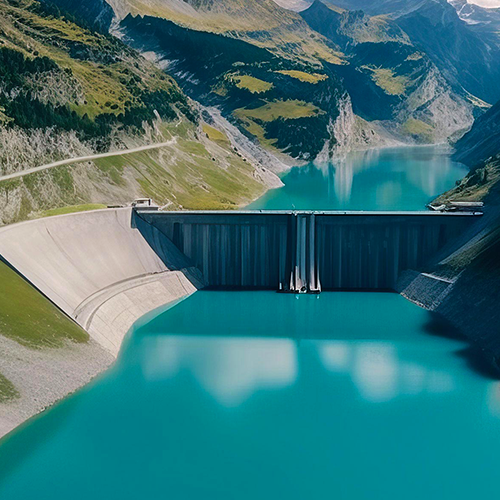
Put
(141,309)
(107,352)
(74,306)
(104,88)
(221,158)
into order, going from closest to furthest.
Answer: (107,352), (74,306), (141,309), (104,88), (221,158)

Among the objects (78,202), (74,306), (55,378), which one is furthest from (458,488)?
(78,202)

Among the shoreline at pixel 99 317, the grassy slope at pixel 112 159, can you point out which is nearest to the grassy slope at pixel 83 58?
the grassy slope at pixel 112 159

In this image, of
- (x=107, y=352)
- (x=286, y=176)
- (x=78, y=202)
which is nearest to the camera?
(x=107, y=352)

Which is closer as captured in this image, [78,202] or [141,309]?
[141,309]

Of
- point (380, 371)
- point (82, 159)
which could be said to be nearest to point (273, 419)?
point (380, 371)

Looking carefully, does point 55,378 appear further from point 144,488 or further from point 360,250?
point 360,250

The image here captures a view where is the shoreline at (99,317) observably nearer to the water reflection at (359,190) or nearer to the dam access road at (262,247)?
the dam access road at (262,247)
